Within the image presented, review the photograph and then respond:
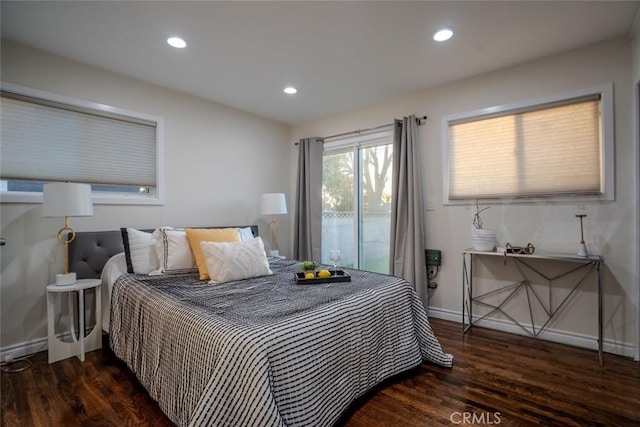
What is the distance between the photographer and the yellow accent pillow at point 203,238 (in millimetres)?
2553

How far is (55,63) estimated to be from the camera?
2.68 m

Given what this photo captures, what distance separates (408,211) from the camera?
350 cm

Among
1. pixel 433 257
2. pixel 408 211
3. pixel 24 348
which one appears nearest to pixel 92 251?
pixel 24 348

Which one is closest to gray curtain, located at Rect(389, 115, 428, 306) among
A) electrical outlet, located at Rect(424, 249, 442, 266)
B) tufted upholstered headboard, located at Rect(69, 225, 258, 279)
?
electrical outlet, located at Rect(424, 249, 442, 266)

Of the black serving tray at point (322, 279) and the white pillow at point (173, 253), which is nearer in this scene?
the black serving tray at point (322, 279)

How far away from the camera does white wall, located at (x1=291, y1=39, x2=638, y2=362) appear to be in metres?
2.48

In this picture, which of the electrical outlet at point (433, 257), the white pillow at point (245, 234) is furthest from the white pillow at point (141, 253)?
the electrical outlet at point (433, 257)

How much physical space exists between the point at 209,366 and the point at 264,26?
230 cm

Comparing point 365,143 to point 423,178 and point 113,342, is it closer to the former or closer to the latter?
point 423,178

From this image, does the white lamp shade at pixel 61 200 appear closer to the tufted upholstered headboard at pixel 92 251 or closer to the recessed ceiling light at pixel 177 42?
the tufted upholstered headboard at pixel 92 251

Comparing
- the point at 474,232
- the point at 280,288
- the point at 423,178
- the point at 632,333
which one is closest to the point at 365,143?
the point at 423,178

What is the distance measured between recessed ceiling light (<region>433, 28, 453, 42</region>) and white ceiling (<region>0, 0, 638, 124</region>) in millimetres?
61

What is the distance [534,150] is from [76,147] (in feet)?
14.0

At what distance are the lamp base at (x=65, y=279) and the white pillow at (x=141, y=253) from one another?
1.38 feet
